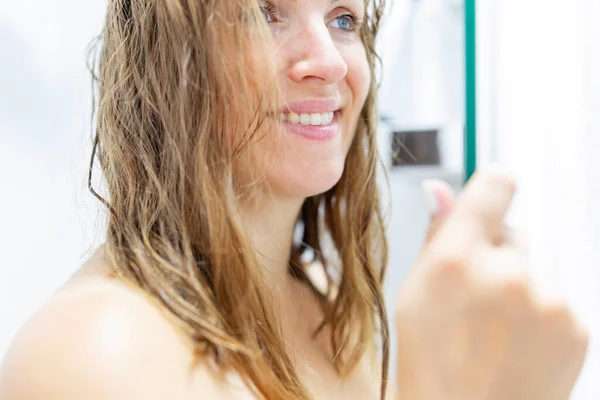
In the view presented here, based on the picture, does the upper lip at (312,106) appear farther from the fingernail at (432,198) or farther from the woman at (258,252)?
the fingernail at (432,198)

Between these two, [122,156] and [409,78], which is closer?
[122,156]

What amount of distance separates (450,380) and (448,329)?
0.04 metres

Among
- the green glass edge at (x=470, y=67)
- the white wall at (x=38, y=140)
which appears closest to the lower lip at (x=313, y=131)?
the green glass edge at (x=470, y=67)

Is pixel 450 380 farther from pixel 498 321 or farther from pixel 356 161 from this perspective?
pixel 356 161

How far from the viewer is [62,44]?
3.61 feet

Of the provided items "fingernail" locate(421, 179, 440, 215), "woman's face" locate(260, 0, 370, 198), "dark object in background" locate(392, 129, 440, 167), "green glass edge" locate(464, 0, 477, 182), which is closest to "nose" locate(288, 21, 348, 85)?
"woman's face" locate(260, 0, 370, 198)

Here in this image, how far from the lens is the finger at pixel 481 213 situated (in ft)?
1.43

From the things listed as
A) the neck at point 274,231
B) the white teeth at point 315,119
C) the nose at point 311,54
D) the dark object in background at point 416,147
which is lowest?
the dark object in background at point 416,147

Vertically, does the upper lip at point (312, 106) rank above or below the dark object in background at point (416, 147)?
above

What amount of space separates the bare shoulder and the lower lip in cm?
25

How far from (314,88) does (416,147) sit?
627 mm

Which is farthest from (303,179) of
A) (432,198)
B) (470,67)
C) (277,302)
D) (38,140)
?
(38,140)

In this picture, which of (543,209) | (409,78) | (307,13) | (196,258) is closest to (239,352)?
(196,258)

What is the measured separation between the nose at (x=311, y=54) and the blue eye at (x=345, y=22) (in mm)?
88
